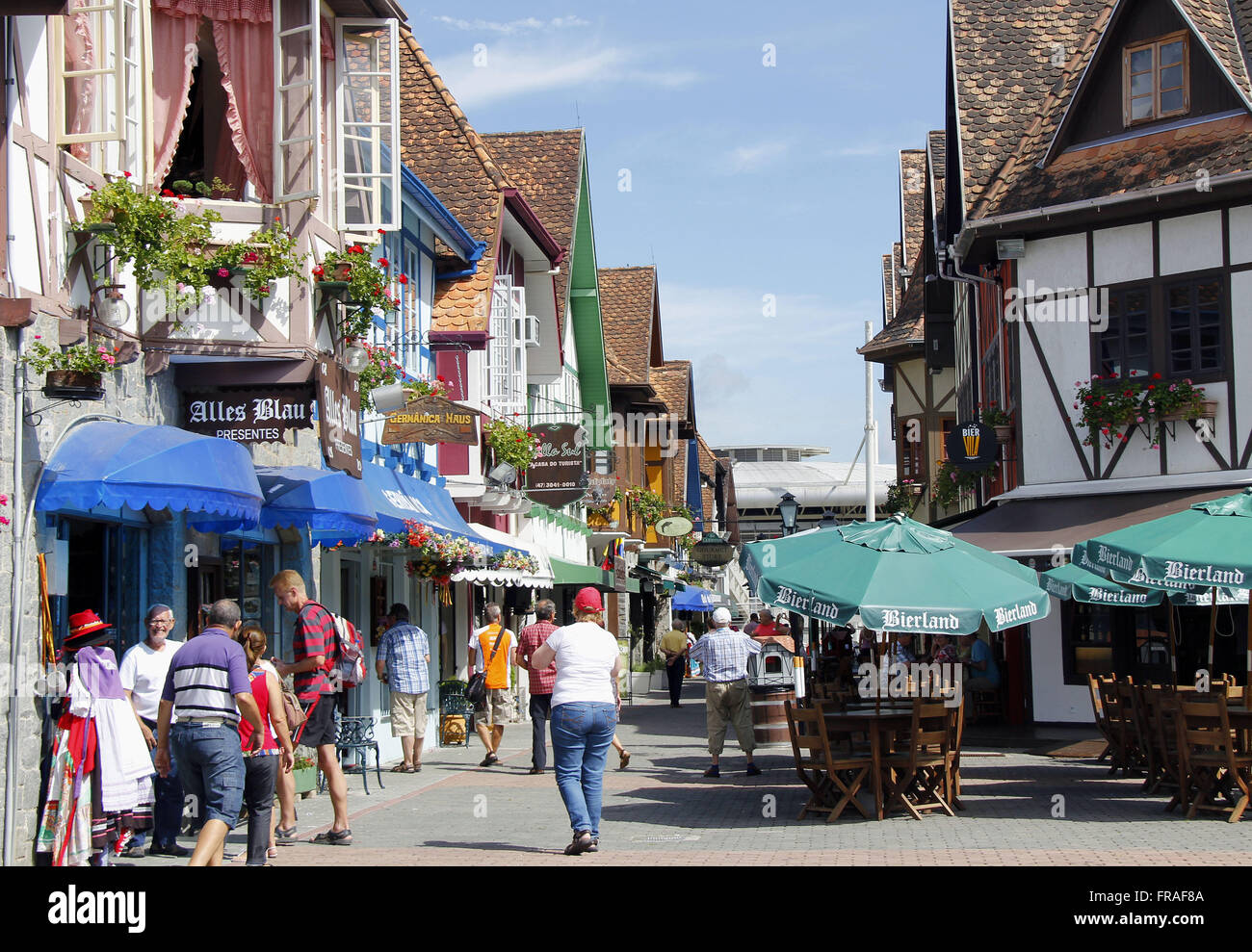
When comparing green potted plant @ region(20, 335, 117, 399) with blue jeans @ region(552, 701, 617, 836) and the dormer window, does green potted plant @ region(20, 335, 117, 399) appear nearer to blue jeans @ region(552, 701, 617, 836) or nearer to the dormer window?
blue jeans @ region(552, 701, 617, 836)

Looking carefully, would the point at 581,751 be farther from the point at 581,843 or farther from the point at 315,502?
the point at 315,502

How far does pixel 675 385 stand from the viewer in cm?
4922

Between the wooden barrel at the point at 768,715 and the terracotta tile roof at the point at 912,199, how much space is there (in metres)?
20.7

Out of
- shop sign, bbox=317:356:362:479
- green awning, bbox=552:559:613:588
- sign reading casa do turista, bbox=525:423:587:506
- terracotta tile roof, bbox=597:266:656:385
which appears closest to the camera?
shop sign, bbox=317:356:362:479

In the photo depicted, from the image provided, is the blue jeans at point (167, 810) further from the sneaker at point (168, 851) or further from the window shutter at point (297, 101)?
the window shutter at point (297, 101)

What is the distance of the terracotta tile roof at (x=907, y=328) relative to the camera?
3425cm

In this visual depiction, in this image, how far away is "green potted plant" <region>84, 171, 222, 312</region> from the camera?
10.4 m

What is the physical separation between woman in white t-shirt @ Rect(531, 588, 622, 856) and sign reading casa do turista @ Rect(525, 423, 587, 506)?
518 inches

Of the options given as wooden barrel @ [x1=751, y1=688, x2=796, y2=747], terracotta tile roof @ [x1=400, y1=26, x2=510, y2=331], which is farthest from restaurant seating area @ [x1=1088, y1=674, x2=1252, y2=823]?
terracotta tile roof @ [x1=400, y1=26, x2=510, y2=331]

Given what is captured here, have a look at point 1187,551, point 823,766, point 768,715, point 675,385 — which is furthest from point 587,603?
point 675,385

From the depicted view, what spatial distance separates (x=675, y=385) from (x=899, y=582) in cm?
3788

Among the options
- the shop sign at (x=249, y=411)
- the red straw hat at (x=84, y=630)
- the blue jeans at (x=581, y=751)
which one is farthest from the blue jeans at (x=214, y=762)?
the shop sign at (x=249, y=411)

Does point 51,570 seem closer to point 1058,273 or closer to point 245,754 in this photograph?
point 245,754

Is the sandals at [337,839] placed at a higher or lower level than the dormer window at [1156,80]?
lower
